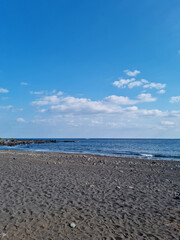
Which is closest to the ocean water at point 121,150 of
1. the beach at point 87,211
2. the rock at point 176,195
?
the rock at point 176,195

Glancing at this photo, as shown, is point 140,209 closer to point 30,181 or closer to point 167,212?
point 167,212

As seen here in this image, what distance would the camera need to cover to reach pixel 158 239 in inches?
198

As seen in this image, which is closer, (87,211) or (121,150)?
(87,211)

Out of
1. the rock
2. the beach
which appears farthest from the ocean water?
the beach

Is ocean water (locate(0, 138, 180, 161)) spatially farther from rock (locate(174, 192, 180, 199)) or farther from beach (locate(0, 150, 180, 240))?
beach (locate(0, 150, 180, 240))

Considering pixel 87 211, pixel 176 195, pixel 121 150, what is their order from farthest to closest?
pixel 121 150 < pixel 176 195 < pixel 87 211

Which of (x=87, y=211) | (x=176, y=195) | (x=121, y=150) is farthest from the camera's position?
(x=121, y=150)

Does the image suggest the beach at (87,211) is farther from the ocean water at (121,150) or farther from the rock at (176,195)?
the ocean water at (121,150)

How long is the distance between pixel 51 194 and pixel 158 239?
5158 millimetres

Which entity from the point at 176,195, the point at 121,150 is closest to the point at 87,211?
the point at 176,195

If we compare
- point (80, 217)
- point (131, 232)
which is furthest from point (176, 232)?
point (80, 217)

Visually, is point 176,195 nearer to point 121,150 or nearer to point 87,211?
point 87,211

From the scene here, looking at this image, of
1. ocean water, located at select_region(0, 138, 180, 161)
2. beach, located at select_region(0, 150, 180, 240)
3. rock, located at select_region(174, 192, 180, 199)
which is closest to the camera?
beach, located at select_region(0, 150, 180, 240)

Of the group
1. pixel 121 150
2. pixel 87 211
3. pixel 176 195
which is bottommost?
pixel 121 150
